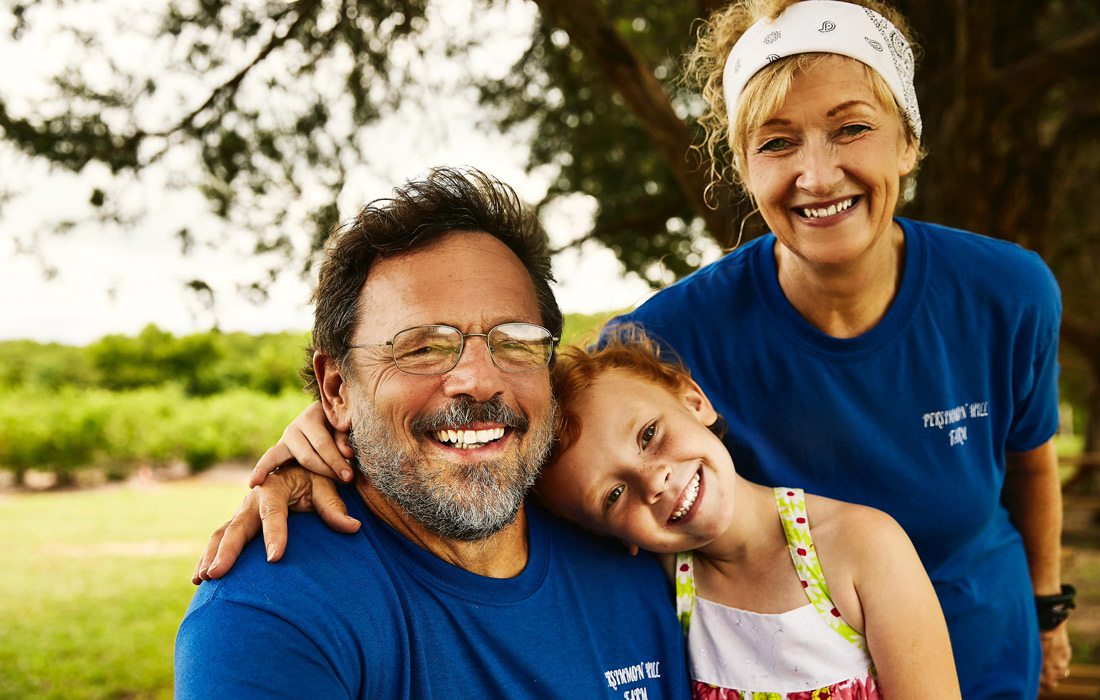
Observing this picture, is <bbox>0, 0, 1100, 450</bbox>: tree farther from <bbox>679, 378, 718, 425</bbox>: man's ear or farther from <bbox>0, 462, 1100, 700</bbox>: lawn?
<bbox>0, 462, 1100, 700</bbox>: lawn

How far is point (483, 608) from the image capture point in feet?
6.20

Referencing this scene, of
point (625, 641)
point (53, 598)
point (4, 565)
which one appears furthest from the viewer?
point (4, 565)

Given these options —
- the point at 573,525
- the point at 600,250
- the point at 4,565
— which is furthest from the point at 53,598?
the point at 573,525

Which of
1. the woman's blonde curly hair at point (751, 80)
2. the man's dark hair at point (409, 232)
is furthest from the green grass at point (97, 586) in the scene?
the woman's blonde curly hair at point (751, 80)

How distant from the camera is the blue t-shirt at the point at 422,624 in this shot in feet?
5.18

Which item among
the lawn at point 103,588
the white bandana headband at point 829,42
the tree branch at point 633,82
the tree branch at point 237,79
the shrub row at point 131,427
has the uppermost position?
the shrub row at point 131,427

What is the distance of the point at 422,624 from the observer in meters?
1.81

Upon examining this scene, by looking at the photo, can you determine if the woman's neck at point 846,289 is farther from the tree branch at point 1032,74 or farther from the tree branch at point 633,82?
the tree branch at point 1032,74

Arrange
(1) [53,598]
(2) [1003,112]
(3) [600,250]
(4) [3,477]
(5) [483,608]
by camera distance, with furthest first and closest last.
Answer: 1. (4) [3,477]
2. (1) [53,598]
3. (3) [600,250]
4. (2) [1003,112]
5. (5) [483,608]

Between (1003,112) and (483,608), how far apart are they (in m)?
3.94

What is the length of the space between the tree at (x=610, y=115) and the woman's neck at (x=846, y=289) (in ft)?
2.89

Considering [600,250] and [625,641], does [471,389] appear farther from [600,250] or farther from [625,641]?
[600,250]

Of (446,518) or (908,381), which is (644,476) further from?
(908,381)

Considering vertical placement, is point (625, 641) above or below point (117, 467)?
below
